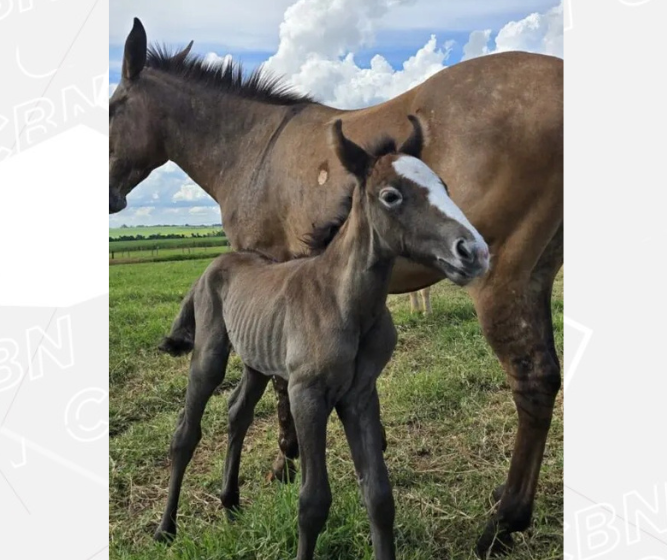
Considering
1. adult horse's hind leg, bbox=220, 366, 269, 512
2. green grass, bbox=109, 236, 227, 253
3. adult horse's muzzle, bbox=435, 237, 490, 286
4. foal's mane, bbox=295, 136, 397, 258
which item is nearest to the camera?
adult horse's muzzle, bbox=435, 237, 490, 286

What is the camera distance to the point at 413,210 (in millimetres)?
1625

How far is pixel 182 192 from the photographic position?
3271 mm

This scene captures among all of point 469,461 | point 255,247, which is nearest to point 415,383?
point 469,461

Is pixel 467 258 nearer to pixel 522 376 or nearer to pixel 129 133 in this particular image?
pixel 522 376

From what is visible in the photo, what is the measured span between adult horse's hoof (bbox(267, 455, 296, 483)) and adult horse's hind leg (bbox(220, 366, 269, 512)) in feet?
1.27

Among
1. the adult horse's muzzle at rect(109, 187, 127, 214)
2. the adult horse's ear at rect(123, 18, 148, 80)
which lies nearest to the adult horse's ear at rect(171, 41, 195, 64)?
the adult horse's ear at rect(123, 18, 148, 80)

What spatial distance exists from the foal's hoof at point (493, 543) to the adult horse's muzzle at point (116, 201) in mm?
2131

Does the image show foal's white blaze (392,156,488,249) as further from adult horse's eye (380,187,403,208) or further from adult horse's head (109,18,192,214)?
adult horse's head (109,18,192,214)

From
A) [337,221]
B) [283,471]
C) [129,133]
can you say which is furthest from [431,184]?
[129,133]

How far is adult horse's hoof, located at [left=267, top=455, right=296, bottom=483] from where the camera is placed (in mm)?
2934

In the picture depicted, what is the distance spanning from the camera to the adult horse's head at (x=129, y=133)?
9.78 feet

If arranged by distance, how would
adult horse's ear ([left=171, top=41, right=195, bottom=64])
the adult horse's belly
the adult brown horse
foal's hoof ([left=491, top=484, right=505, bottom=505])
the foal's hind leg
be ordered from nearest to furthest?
the foal's hind leg
the adult brown horse
the adult horse's belly
foal's hoof ([left=491, top=484, right=505, bottom=505])
adult horse's ear ([left=171, top=41, right=195, bottom=64])
